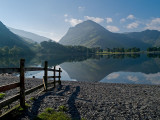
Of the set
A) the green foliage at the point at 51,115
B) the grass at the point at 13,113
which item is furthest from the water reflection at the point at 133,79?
the grass at the point at 13,113

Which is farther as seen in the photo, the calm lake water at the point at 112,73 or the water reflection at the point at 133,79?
the calm lake water at the point at 112,73

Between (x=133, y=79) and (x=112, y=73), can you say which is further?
(x=112, y=73)

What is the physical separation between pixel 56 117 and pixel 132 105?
6611 mm

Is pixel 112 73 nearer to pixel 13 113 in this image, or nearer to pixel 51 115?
pixel 51 115

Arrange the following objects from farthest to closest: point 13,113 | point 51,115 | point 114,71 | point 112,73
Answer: point 114,71 < point 112,73 < point 51,115 < point 13,113

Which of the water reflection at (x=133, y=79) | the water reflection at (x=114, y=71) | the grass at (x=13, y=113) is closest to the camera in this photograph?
the grass at (x=13, y=113)

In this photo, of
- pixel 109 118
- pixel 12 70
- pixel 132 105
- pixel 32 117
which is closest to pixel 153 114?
pixel 132 105

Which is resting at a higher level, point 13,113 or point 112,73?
point 13,113

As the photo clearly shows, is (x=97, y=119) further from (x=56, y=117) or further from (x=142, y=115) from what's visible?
(x=142, y=115)

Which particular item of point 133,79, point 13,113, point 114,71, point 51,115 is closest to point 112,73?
point 114,71

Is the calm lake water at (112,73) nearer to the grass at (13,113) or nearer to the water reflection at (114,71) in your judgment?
the water reflection at (114,71)

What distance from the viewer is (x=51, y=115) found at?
7848 millimetres

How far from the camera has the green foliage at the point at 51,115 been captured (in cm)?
750

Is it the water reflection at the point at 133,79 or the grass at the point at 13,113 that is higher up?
the grass at the point at 13,113
